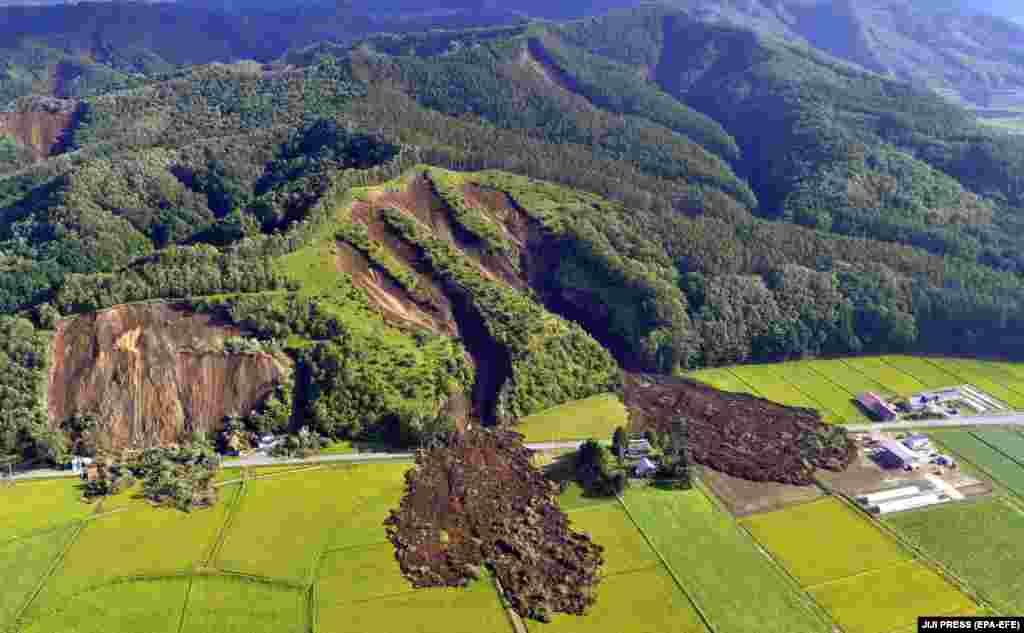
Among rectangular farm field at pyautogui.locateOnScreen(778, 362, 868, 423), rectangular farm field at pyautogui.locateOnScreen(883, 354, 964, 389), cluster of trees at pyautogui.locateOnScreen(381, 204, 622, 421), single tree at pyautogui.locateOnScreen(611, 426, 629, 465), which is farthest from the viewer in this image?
rectangular farm field at pyautogui.locateOnScreen(883, 354, 964, 389)

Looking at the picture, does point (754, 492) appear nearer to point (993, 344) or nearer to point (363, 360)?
point (363, 360)

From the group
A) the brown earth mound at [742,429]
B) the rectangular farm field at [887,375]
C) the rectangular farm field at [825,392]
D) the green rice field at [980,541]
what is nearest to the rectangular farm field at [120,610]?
the brown earth mound at [742,429]

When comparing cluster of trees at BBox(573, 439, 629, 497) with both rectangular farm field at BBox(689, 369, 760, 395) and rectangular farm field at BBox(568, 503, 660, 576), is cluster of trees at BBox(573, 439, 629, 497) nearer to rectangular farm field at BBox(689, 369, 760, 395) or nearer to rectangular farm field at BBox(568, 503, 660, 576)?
rectangular farm field at BBox(568, 503, 660, 576)

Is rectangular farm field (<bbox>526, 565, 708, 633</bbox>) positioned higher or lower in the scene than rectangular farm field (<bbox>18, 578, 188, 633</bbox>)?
higher

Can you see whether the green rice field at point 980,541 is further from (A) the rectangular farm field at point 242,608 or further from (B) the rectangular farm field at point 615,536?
(A) the rectangular farm field at point 242,608

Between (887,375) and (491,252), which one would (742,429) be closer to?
(887,375)

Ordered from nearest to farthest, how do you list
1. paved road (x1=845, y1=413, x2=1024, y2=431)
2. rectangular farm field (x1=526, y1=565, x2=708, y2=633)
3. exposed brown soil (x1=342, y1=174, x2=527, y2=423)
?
rectangular farm field (x1=526, y1=565, x2=708, y2=633) < paved road (x1=845, y1=413, x2=1024, y2=431) < exposed brown soil (x1=342, y1=174, x2=527, y2=423)

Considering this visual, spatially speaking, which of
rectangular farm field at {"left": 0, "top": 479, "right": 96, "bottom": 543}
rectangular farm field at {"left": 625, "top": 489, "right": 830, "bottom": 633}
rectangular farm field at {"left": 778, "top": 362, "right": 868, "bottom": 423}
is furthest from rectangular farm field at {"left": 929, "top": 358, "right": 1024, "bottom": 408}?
rectangular farm field at {"left": 0, "top": 479, "right": 96, "bottom": 543}
